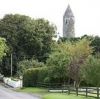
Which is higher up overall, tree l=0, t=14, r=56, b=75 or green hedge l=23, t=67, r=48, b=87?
tree l=0, t=14, r=56, b=75

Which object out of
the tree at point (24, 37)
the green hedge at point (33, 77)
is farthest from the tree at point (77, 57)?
the tree at point (24, 37)

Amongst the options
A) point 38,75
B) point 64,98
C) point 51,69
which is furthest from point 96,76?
point 38,75

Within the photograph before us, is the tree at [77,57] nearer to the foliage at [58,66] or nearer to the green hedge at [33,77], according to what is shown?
the foliage at [58,66]

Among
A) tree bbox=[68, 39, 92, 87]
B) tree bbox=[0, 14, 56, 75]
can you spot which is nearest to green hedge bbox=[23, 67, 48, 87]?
tree bbox=[68, 39, 92, 87]

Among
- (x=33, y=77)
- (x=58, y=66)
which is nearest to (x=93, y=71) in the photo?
(x=58, y=66)

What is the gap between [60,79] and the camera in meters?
72.4

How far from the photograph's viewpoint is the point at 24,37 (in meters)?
108

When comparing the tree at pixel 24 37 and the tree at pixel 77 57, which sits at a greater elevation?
the tree at pixel 24 37

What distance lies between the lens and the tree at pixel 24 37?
108 meters

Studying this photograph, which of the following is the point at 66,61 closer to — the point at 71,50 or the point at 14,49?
the point at 71,50

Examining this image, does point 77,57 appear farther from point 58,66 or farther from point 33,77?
point 33,77

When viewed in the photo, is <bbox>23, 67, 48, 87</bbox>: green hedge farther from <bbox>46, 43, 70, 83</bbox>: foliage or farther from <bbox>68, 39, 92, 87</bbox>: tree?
<bbox>68, 39, 92, 87</bbox>: tree

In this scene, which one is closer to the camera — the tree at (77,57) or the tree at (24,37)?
the tree at (77,57)

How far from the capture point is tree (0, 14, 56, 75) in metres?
108
